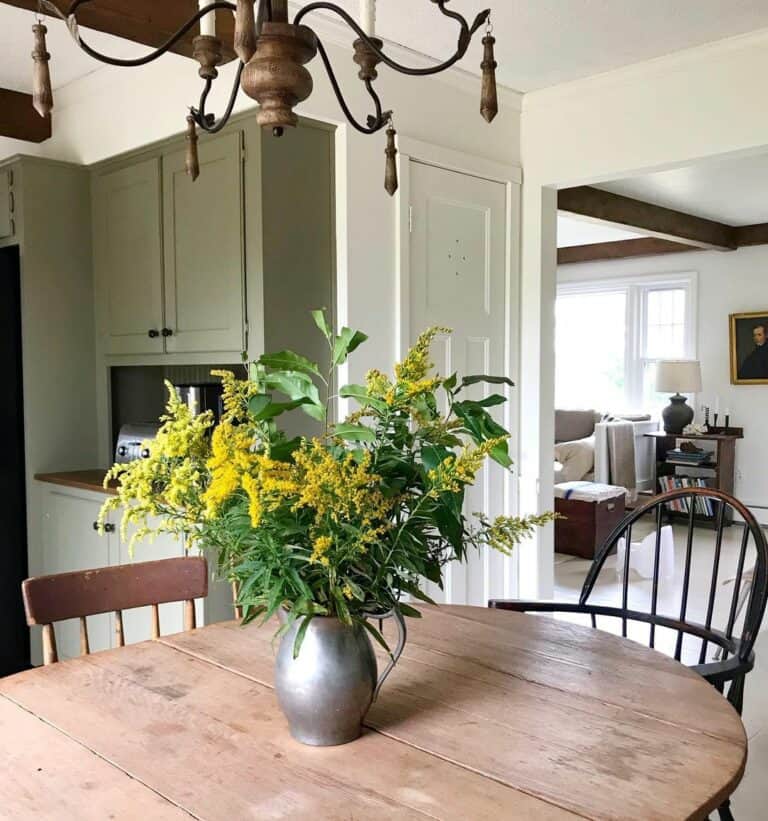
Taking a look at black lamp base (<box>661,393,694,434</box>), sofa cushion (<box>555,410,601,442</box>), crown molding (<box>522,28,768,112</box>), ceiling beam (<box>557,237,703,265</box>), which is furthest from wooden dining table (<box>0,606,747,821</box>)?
ceiling beam (<box>557,237,703,265</box>)

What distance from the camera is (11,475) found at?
11.2 feet

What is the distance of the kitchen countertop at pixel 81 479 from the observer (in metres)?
3.10

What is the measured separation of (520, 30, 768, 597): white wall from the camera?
2908mm

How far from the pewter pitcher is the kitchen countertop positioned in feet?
6.53

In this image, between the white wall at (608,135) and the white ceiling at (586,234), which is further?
the white ceiling at (586,234)

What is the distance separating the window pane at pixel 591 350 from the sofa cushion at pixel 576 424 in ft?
1.62

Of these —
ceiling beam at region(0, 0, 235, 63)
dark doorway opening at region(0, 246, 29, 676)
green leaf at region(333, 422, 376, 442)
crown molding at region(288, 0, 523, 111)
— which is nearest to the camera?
green leaf at region(333, 422, 376, 442)

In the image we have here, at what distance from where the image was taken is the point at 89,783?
107cm

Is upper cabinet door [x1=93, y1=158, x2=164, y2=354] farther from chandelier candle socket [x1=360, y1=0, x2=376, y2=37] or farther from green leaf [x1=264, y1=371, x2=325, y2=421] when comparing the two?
green leaf [x1=264, y1=371, x2=325, y2=421]

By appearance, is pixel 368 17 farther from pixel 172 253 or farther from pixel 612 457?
pixel 612 457

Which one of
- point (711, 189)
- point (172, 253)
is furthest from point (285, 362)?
point (711, 189)

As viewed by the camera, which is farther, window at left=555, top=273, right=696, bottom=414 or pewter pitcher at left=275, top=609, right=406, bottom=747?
window at left=555, top=273, right=696, bottom=414

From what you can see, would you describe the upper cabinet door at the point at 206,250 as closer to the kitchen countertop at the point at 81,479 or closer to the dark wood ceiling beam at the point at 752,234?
the kitchen countertop at the point at 81,479

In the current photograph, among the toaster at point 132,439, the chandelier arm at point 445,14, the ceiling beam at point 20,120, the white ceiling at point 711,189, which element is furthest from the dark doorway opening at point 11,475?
the white ceiling at point 711,189
